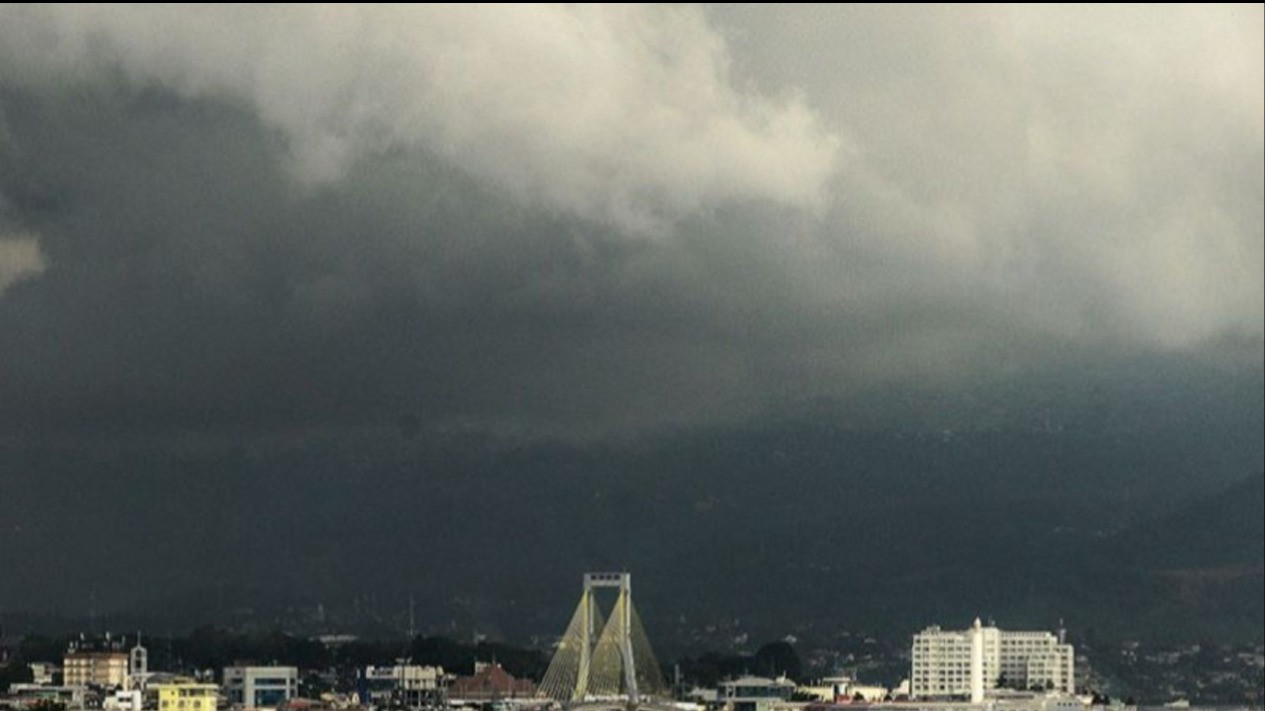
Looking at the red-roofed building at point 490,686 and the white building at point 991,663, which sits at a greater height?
the white building at point 991,663

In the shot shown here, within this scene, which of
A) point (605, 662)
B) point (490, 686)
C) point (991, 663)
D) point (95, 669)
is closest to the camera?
point (605, 662)

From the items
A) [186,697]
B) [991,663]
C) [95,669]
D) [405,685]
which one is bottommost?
[186,697]

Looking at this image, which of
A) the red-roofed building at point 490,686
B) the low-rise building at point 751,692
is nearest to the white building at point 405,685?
the red-roofed building at point 490,686

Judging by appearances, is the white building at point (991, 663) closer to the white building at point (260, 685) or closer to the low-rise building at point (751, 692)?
the low-rise building at point (751, 692)

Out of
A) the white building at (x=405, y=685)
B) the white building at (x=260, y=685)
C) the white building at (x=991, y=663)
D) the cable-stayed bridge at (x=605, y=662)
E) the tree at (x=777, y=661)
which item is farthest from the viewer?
the tree at (x=777, y=661)

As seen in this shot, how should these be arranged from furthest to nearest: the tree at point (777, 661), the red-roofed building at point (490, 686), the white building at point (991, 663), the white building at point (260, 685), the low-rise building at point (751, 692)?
the tree at point (777, 661) < the white building at point (991, 663) < the low-rise building at point (751, 692) < the red-roofed building at point (490, 686) < the white building at point (260, 685)

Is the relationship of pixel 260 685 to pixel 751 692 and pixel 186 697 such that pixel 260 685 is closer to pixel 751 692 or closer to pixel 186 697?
pixel 186 697

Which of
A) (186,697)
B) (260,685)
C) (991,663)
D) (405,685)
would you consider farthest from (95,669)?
(991,663)

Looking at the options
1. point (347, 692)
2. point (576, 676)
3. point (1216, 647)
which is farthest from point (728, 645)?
point (576, 676)
